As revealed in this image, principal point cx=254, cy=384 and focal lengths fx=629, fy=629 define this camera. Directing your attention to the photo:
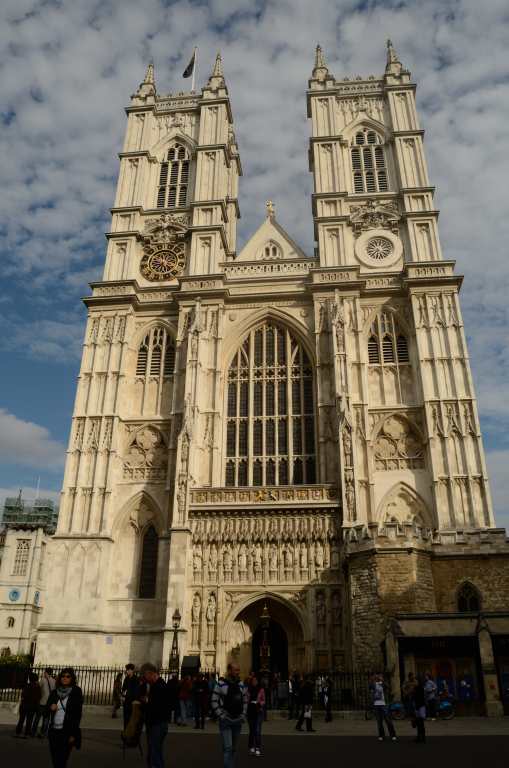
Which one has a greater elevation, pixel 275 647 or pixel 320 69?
pixel 320 69

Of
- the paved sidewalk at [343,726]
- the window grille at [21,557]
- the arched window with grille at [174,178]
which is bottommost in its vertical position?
the paved sidewalk at [343,726]

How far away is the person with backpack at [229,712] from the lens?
7.70 m

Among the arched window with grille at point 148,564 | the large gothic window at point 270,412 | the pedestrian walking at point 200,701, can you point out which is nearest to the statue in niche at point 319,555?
the large gothic window at point 270,412

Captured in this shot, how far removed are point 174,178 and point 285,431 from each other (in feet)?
55.7

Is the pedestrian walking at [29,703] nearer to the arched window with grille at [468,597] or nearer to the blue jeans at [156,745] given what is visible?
the blue jeans at [156,745]

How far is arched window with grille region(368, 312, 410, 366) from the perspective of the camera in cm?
2903

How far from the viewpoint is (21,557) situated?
5231cm

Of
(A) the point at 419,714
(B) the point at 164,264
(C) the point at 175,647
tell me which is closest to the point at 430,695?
(A) the point at 419,714

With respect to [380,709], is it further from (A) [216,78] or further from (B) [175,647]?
(A) [216,78]

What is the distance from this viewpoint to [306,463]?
2716 centimetres

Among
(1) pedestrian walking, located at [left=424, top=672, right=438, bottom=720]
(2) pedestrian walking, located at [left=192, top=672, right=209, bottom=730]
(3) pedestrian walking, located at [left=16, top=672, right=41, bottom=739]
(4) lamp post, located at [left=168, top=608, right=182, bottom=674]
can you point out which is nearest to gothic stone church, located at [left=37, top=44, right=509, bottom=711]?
(4) lamp post, located at [left=168, top=608, right=182, bottom=674]

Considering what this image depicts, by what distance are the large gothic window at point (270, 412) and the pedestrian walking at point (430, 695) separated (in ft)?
39.3

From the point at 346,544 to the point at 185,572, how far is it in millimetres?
5952

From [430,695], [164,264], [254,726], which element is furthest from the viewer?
[164,264]
